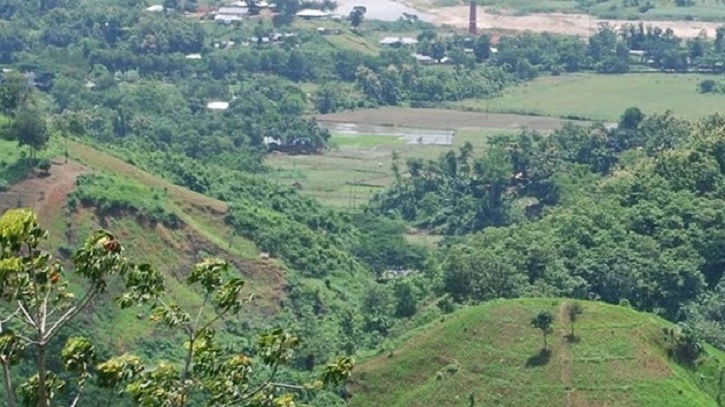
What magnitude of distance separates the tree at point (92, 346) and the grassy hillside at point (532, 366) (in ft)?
77.6

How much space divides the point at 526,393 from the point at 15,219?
86.8ft

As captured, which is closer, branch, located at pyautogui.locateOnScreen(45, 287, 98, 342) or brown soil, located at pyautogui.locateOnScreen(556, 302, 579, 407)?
branch, located at pyautogui.locateOnScreen(45, 287, 98, 342)

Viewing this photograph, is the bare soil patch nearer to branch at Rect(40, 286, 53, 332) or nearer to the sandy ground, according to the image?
the sandy ground

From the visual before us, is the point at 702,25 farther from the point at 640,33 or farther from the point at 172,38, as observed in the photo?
the point at 172,38

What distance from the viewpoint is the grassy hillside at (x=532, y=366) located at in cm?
3638

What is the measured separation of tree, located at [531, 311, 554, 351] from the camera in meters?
38.2

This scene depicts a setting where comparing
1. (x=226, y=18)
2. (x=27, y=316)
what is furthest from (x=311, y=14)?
(x=27, y=316)

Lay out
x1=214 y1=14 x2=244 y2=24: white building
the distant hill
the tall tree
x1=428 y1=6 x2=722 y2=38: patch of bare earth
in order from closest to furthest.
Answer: the distant hill → the tall tree → x1=214 y1=14 x2=244 y2=24: white building → x1=428 y1=6 x2=722 y2=38: patch of bare earth

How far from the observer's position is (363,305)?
155ft

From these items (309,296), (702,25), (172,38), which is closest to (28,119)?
(309,296)

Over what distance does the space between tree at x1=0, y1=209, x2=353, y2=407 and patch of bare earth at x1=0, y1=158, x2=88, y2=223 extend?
110 ft

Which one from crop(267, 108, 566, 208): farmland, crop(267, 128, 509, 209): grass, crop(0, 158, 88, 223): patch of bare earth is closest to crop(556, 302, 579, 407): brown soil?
crop(0, 158, 88, 223): patch of bare earth

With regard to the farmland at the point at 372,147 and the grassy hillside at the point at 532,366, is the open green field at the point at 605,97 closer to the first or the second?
the farmland at the point at 372,147

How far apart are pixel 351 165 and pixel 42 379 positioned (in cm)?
6388
